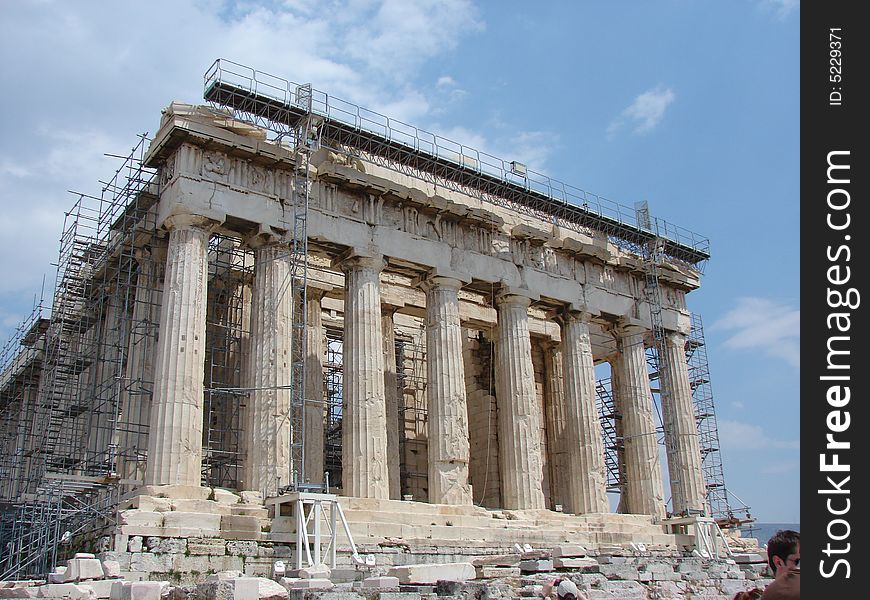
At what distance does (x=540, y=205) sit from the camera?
34688 millimetres

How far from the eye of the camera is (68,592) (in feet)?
47.1

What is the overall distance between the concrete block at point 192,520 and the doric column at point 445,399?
7.39 metres

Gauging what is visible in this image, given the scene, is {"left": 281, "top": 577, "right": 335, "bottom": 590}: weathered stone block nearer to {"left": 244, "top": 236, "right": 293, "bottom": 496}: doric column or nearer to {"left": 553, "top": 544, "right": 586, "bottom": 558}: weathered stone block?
{"left": 244, "top": 236, "right": 293, "bottom": 496}: doric column

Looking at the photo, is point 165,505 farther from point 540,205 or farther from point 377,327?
point 540,205

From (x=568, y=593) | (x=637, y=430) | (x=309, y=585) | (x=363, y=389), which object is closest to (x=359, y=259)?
(x=363, y=389)

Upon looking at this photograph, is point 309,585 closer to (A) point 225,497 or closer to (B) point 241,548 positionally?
(B) point 241,548

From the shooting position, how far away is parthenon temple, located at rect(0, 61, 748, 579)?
22.6 m

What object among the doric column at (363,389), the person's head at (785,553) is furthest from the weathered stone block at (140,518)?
the person's head at (785,553)

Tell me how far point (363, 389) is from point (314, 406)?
8.63 ft
